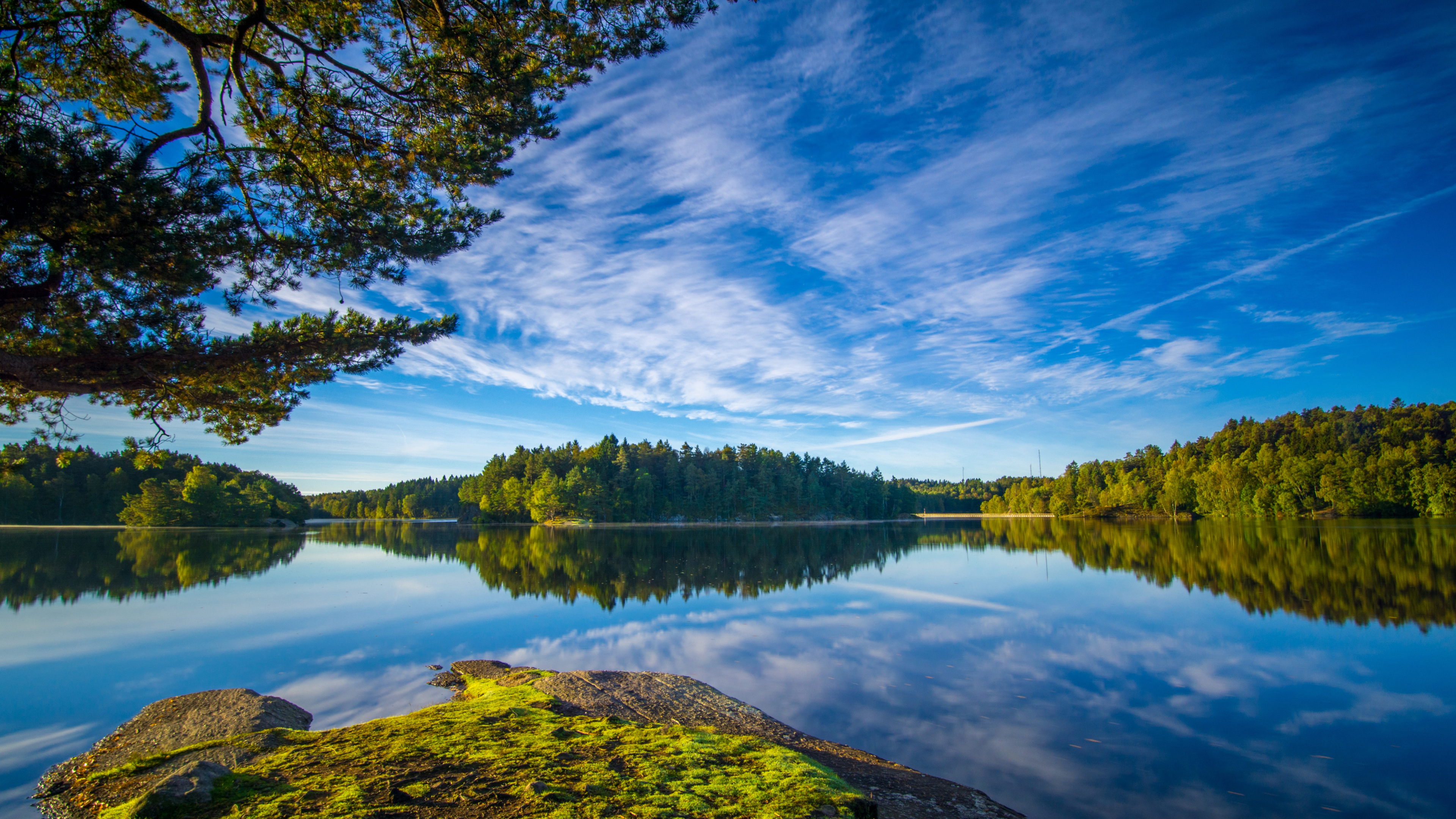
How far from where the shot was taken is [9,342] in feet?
31.1

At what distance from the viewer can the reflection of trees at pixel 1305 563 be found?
739 inches

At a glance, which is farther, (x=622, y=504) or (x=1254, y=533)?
(x=622, y=504)

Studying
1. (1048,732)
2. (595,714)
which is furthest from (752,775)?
(1048,732)

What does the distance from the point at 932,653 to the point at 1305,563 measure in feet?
95.1

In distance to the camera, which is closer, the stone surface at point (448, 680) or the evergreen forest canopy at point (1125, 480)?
the stone surface at point (448, 680)

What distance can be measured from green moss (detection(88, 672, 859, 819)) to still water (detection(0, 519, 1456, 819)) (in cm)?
280

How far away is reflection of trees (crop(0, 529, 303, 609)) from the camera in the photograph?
2384cm

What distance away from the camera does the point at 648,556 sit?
39.4 m

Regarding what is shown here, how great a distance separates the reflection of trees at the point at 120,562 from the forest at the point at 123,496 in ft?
62.5

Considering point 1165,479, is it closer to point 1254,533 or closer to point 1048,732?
point 1254,533

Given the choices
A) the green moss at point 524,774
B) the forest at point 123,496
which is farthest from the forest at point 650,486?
the green moss at point 524,774

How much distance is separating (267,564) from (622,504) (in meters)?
63.9

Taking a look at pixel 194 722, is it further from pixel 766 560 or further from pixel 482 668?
pixel 766 560

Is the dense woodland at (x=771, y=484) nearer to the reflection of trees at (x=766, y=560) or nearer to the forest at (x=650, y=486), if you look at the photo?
the forest at (x=650, y=486)
